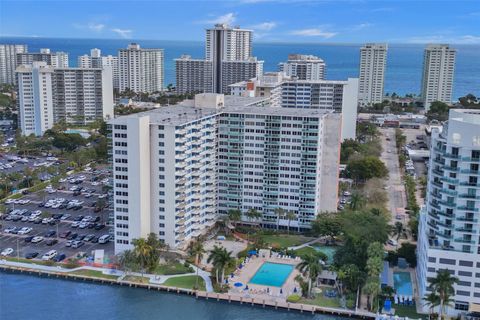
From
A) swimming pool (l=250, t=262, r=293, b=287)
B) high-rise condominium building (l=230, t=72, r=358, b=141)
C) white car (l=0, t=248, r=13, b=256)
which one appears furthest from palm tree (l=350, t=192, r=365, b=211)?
high-rise condominium building (l=230, t=72, r=358, b=141)

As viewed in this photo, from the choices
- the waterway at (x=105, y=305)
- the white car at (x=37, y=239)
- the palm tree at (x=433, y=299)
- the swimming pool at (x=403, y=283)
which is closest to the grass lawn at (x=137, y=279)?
the waterway at (x=105, y=305)

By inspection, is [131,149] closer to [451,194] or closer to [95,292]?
[95,292]

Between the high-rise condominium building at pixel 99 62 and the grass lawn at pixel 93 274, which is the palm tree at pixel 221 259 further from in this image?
the high-rise condominium building at pixel 99 62

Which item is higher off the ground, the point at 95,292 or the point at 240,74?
the point at 240,74

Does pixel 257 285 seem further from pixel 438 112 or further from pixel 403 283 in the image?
pixel 438 112

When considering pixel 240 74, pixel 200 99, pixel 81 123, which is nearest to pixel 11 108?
pixel 81 123

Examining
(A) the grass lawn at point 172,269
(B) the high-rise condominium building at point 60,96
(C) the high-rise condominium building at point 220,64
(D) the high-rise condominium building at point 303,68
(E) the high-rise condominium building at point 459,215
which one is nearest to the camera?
(E) the high-rise condominium building at point 459,215
